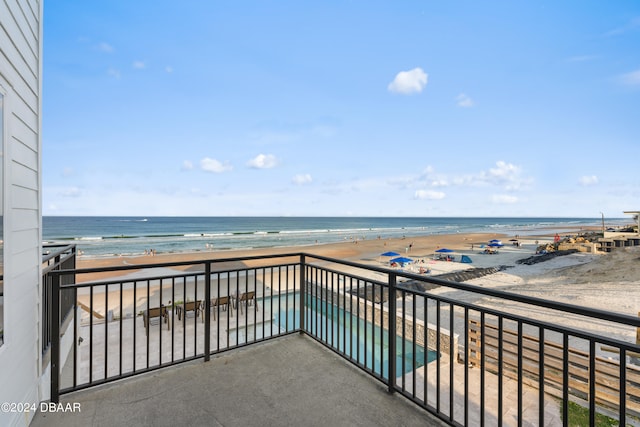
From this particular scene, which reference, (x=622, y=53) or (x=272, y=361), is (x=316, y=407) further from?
(x=622, y=53)

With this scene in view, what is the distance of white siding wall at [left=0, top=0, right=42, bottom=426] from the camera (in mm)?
1636

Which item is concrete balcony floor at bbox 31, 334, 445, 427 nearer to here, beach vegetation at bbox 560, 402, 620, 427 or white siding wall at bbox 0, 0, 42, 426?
white siding wall at bbox 0, 0, 42, 426

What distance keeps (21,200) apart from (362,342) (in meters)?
6.70

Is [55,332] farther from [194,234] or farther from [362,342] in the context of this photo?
[194,234]

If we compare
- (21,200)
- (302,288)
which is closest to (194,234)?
(302,288)

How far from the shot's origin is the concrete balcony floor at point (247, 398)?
1972mm

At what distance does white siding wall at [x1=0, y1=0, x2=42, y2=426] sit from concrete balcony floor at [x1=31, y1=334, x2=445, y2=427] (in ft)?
1.59

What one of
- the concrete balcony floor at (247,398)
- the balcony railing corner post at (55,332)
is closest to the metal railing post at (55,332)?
the balcony railing corner post at (55,332)

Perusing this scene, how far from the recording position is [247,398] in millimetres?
2223

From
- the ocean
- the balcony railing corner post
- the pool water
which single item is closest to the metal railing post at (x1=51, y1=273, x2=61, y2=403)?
the balcony railing corner post

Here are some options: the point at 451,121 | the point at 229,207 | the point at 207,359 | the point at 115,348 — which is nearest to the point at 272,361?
the point at 207,359

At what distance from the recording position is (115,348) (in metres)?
5.63

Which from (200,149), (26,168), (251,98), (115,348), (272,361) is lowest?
(115,348)

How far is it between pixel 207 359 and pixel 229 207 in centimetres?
6689
